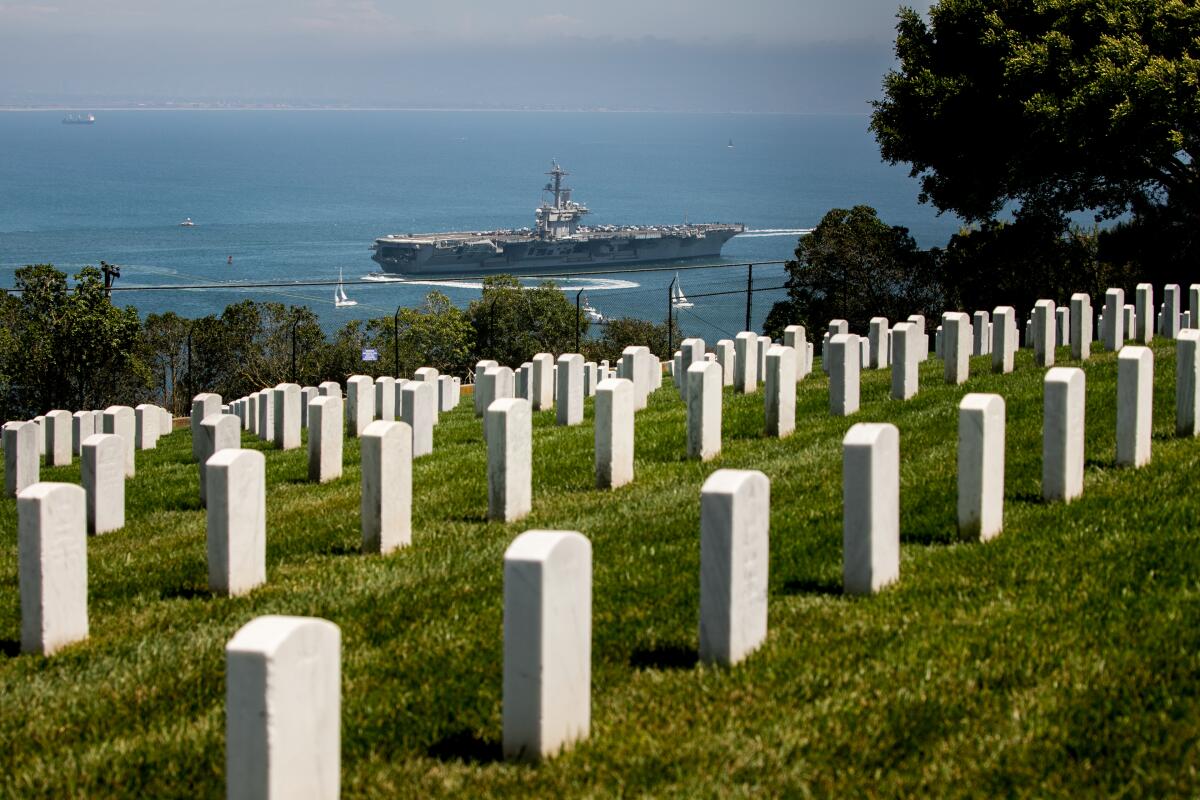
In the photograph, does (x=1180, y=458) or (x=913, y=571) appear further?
(x=1180, y=458)

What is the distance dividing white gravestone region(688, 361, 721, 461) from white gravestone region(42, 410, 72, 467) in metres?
7.71

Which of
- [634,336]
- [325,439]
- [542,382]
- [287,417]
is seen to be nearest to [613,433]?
[325,439]

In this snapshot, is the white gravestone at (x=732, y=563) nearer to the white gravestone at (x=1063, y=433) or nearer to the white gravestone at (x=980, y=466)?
the white gravestone at (x=980, y=466)

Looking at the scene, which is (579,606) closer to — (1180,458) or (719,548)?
(719,548)

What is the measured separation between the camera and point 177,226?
16675cm

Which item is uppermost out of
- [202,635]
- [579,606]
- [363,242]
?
[363,242]

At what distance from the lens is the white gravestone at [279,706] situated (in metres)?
3.49

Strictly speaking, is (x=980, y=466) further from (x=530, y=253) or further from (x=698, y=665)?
(x=530, y=253)

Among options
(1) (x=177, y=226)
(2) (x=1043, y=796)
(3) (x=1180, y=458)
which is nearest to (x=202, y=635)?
(2) (x=1043, y=796)

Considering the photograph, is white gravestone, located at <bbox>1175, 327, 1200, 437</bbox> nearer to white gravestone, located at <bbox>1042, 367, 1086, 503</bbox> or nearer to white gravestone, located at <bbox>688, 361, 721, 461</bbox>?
white gravestone, located at <bbox>1042, 367, 1086, 503</bbox>

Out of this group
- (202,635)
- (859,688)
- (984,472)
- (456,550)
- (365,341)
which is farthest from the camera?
(365,341)

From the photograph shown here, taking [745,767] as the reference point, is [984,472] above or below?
above

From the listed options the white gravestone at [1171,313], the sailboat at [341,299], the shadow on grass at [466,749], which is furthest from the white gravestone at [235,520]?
the sailboat at [341,299]

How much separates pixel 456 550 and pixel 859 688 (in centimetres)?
304
